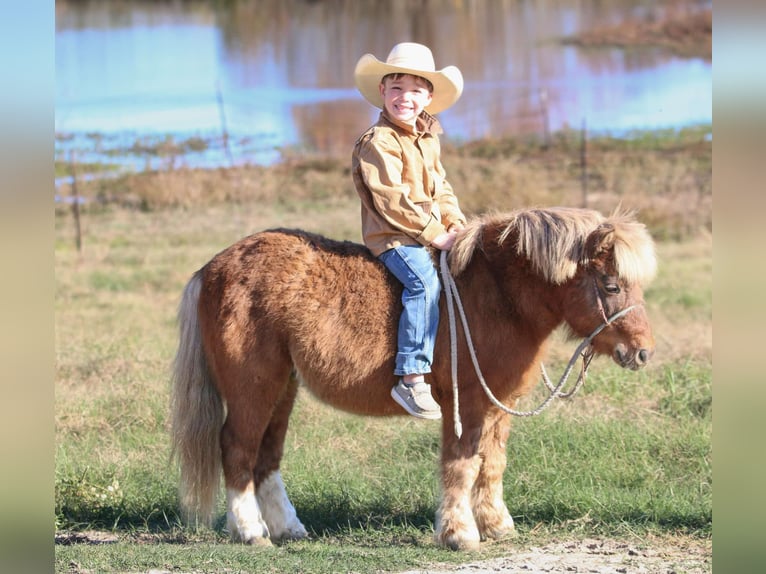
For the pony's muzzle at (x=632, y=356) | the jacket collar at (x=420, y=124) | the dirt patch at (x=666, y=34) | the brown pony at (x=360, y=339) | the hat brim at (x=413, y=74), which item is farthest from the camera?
the dirt patch at (x=666, y=34)

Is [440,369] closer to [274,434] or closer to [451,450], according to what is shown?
[451,450]

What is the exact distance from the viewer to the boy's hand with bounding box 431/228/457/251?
186 inches

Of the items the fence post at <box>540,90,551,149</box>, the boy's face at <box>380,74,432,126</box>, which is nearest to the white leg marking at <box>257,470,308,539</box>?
the boy's face at <box>380,74,432,126</box>

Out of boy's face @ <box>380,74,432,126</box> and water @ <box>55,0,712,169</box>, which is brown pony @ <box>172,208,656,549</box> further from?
water @ <box>55,0,712,169</box>

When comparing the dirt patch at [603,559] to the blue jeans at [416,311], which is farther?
the blue jeans at [416,311]

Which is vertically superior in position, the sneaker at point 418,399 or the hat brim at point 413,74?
the hat brim at point 413,74

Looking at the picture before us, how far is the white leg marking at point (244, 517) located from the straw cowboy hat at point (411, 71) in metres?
2.28

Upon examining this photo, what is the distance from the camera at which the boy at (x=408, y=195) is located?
15.1 feet

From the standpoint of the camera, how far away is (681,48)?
63.6ft

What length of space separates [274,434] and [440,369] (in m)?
1.07

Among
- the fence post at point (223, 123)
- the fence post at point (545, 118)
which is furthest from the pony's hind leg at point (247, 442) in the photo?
the fence post at point (545, 118)

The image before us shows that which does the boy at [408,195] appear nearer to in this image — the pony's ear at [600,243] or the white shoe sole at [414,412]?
the white shoe sole at [414,412]

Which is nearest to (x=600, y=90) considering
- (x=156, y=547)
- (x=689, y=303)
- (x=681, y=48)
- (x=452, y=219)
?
(x=681, y=48)

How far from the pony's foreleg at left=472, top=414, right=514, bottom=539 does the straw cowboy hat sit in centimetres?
179
